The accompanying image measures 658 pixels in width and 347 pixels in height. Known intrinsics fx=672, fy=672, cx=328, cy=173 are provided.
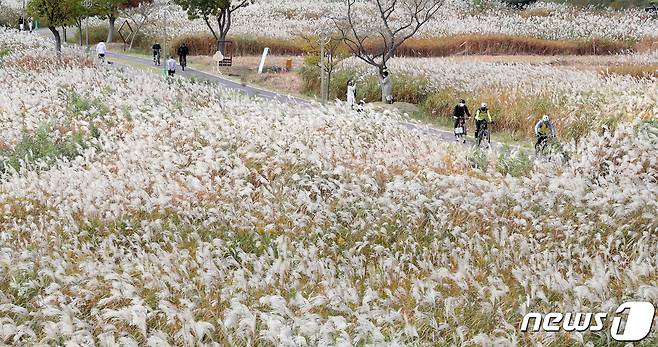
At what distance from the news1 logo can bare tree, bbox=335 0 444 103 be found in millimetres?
21191

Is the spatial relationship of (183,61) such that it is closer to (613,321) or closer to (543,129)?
(543,129)

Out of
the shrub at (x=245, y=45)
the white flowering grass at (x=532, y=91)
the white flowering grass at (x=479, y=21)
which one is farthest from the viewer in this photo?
the shrub at (x=245, y=45)

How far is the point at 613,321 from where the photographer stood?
7062 millimetres

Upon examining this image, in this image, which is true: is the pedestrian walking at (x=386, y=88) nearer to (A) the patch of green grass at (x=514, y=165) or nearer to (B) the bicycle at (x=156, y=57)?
(A) the patch of green grass at (x=514, y=165)

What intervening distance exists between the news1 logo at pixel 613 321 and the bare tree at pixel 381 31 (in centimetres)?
2119

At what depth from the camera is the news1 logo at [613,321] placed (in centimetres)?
702

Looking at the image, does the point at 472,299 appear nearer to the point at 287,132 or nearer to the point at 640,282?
the point at 640,282

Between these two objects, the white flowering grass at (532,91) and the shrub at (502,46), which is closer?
the white flowering grass at (532,91)

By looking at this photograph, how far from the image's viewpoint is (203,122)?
51.9 feet

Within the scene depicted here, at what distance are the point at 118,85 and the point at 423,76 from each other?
1343cm

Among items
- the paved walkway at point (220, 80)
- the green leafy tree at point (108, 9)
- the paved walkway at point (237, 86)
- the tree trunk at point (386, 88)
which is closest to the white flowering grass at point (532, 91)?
the tree trunk at point (386, 88)

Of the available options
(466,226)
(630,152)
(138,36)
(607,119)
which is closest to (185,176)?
(466,226)

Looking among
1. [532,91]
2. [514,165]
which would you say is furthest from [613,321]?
Result: [532,91]

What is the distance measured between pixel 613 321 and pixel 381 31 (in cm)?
3392
